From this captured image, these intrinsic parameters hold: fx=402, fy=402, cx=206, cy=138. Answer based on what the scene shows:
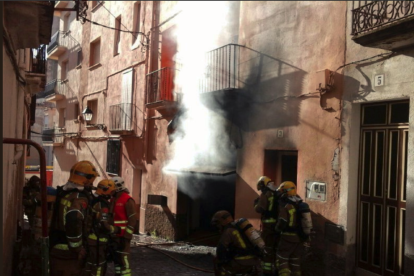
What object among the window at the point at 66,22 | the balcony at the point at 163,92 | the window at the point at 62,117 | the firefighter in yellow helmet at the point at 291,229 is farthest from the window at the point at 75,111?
the firefighter in yellow helmet at the point at 291,229

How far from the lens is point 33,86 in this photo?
10336 millimetres

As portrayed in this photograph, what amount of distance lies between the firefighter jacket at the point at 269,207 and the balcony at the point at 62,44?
16.3m

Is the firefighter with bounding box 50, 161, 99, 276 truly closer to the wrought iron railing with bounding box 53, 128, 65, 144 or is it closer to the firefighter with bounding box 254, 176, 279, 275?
the firefighter with bounding box 254, 176, 279, 275

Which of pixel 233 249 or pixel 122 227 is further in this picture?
pixel 122 227

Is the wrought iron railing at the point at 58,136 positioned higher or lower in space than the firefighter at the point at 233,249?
higher

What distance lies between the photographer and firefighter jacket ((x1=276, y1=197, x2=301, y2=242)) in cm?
672

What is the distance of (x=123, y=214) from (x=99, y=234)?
0.55 m

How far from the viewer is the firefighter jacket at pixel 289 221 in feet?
22.0

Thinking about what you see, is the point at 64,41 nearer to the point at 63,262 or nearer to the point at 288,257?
the point at 63,262

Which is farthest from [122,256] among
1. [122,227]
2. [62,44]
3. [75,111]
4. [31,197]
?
[62,44]

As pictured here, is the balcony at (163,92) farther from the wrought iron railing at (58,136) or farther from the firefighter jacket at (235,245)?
the wrought iron railing at (58,136)

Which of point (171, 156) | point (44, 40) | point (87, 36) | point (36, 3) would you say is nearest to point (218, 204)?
point (171, 156)

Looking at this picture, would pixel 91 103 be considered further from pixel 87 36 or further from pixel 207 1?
pixel 207 1

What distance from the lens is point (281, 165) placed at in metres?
8.95
